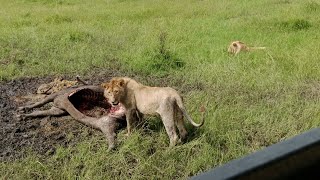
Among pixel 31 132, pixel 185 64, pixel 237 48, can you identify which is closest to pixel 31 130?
pixel 31 132

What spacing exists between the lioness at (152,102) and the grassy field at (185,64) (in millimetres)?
192

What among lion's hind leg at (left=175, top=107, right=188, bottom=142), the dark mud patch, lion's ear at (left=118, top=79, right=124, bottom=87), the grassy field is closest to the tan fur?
the grassy field

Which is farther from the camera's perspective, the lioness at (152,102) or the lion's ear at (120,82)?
the lion's ear at (120,82)

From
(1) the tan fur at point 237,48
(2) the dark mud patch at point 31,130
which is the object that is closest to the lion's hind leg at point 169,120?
(2) the dark mud patch at point 31,130

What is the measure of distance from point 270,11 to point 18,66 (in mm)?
5946

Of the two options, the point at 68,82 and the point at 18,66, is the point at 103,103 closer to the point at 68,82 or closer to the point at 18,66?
the point at 68,82

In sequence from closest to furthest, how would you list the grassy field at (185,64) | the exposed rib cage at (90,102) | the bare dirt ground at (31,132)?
the grassy field at (185,64)
the bare dirt ground at (31,132)
the exposed rib cage at (90,102)

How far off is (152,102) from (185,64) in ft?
9.77

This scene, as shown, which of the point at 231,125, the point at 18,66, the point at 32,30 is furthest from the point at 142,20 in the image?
the point at 231,125

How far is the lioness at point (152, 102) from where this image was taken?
15.8 ft

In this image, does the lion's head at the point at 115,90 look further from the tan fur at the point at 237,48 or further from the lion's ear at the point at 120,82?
the tan fur at the point at 237,48

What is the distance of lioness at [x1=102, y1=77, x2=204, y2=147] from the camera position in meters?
4.82

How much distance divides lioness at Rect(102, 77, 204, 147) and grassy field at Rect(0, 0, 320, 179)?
192mm

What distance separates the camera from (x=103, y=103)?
606 centimetres
